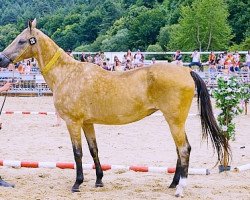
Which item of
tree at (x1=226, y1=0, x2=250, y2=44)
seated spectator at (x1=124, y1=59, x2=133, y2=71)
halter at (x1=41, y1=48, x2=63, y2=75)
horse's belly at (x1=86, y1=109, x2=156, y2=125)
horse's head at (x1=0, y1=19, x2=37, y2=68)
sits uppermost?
tree at (x1=226, y1=0, x2=250, y2=44)

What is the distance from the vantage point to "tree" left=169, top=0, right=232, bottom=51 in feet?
227

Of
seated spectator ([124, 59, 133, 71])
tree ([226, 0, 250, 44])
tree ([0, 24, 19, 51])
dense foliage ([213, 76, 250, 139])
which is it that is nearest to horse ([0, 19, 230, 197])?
dense foliage ([213, 76, 250, 139])

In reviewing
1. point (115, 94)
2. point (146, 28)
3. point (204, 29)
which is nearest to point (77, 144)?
point (115, 94)

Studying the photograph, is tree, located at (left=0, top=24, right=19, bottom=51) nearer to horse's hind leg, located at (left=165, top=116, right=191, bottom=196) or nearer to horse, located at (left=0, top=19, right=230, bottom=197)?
horse, located at (left=0, top=19, right=230, bottom=197)

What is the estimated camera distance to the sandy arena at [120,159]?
7.54m

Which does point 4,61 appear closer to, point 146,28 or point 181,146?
point 181,146

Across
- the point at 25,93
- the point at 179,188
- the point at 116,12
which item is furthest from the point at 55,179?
the point at 116,12

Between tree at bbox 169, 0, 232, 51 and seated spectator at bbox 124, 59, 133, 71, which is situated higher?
tree at bbox 169, 0, 232, 51

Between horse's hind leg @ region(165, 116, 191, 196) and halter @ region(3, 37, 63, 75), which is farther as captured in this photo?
halter @ region(3, 37, 63, 75)

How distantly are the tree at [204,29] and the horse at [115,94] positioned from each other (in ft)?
203

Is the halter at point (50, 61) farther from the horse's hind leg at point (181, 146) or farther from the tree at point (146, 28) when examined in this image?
the tree at point (146, 28)

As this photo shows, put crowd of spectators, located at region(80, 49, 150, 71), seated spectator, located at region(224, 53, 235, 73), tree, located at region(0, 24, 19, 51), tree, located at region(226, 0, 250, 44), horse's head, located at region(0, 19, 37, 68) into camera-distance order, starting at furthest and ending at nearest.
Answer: tree, located at region(0, 24, 19, 51)
tree, located at region(226, 0, 250, 44)
crowd of spectators, located at region(80, 49, 150, 71)
seated spectator, located at region(224, 53, 235, 73)
horse's head, located at region(0, 19, 37, 68)

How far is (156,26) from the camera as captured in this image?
9094cm

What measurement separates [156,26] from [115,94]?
84.3 meters
